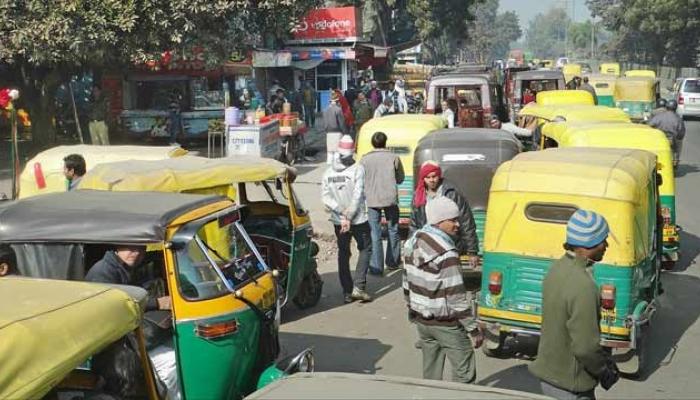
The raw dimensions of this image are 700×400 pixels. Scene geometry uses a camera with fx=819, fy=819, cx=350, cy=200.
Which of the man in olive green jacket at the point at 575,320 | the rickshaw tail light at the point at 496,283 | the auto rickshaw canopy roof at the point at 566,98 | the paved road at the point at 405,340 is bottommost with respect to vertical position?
the paved road at the point at 405,340

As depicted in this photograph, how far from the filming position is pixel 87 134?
81.5ft

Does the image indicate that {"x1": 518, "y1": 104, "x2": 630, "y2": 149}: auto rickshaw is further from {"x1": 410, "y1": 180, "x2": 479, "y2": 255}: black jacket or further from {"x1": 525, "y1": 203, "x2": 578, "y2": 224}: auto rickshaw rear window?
{"x1": 525, "y1": 203, "x2": 578, "y2": 224}: auto rickshaw rear window

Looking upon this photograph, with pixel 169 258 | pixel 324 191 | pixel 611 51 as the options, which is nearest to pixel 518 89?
pixel 324 191

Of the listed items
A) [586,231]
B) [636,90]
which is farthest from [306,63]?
[586,231]

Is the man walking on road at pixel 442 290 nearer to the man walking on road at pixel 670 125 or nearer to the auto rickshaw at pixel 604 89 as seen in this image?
the man walking on road at pixel 670 125

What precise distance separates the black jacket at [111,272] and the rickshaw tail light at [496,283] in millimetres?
2984

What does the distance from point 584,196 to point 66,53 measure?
1393 centimetres

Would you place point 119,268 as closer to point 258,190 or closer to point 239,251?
point 239,251

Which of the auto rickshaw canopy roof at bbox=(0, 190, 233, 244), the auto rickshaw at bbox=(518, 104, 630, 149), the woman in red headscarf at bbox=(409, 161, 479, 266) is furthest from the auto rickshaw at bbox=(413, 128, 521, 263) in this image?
the auto rickshaw canopy roof at bbox=(0, 190, 233, 244)

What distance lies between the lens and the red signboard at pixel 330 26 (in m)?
34.1

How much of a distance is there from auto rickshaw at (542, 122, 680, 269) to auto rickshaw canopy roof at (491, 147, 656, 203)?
7.78 ft

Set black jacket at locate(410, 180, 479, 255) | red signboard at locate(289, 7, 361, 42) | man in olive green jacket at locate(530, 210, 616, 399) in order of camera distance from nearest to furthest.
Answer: man in olive green jacket at locate(530, 210, 616, 399) < black jacket at locate(410, 180, 479, 255) < red signboard at locate(289, 7, 361, 42)

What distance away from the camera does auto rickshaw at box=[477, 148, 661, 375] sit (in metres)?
6.59

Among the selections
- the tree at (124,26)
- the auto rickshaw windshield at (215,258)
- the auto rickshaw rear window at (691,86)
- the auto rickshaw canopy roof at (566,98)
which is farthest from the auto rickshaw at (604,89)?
the auto rickshaw windshield at (215,258)
